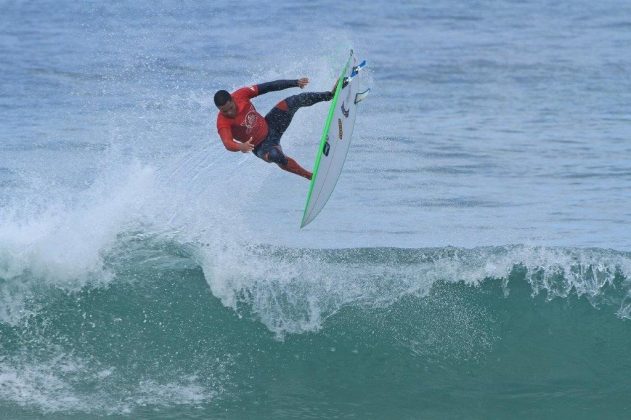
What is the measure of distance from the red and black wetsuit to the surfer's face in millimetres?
42

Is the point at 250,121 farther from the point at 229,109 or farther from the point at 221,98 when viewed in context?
the point at 221,98

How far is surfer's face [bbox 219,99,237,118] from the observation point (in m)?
9.03

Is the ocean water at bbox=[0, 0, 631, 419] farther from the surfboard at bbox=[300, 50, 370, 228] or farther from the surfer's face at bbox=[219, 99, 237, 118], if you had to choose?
the surfer's face at bbox=[219, 99, 237, 118]

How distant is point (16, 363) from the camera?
869cm

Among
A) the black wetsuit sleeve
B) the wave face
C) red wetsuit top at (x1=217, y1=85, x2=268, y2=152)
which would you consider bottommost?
the wave face

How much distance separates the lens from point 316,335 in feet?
30.2

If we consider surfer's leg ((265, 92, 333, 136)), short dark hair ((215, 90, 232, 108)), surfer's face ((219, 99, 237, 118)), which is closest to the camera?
short dark hair ((215, 90, 232, 108))

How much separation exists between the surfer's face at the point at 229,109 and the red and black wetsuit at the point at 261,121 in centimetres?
4

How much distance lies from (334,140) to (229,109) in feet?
3.79

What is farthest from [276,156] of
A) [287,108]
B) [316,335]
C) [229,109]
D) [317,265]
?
[316,335]

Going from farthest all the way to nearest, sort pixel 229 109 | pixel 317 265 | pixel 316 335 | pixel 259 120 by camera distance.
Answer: pixel 317 265 → pixel 259 120 → pixel 316 335 → pixel 229 109

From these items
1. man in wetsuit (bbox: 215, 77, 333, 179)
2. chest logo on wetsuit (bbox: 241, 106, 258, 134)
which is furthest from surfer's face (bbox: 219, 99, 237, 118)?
chest logo on wetsuit (bbox: 241, 106, 258, 134)

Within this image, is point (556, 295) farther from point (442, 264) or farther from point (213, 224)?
point (213, 224)

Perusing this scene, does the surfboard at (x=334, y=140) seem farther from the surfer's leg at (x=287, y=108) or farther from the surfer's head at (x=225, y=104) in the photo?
the surfer's head at (x=225, y=104)
